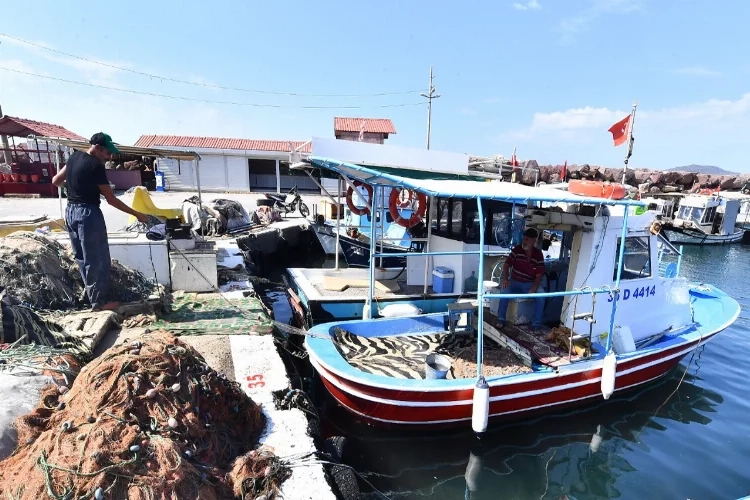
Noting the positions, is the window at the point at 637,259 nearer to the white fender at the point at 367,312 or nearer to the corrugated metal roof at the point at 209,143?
the white fender at the point at 367,312

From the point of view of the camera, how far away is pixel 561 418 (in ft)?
18.1

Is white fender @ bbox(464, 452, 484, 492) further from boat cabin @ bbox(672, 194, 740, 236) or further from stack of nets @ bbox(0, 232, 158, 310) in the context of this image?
boat cabin @ bbox(672, 194, 740, 236)

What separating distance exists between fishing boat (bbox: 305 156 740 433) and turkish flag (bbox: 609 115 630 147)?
1018mm

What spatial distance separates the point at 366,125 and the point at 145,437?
29.5 metres

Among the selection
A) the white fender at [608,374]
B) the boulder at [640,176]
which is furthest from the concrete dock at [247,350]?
the boulder at [640,176]

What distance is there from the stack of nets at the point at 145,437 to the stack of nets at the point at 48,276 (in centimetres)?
253

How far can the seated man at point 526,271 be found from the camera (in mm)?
5691

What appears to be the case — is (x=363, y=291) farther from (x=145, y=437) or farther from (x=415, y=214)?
(x=145, y=437)

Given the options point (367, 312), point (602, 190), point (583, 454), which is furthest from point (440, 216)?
point (583, 454)

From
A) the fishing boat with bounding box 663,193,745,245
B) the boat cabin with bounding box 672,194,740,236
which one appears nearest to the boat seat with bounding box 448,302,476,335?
the fishing boat with bounding box 663,193,745,245

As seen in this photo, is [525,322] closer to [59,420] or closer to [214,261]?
[214,261]

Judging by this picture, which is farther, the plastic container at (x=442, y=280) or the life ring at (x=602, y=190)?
the plastic container at (x=442, y=280)

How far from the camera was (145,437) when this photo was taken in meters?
2.63

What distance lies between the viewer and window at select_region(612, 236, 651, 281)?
596cm
